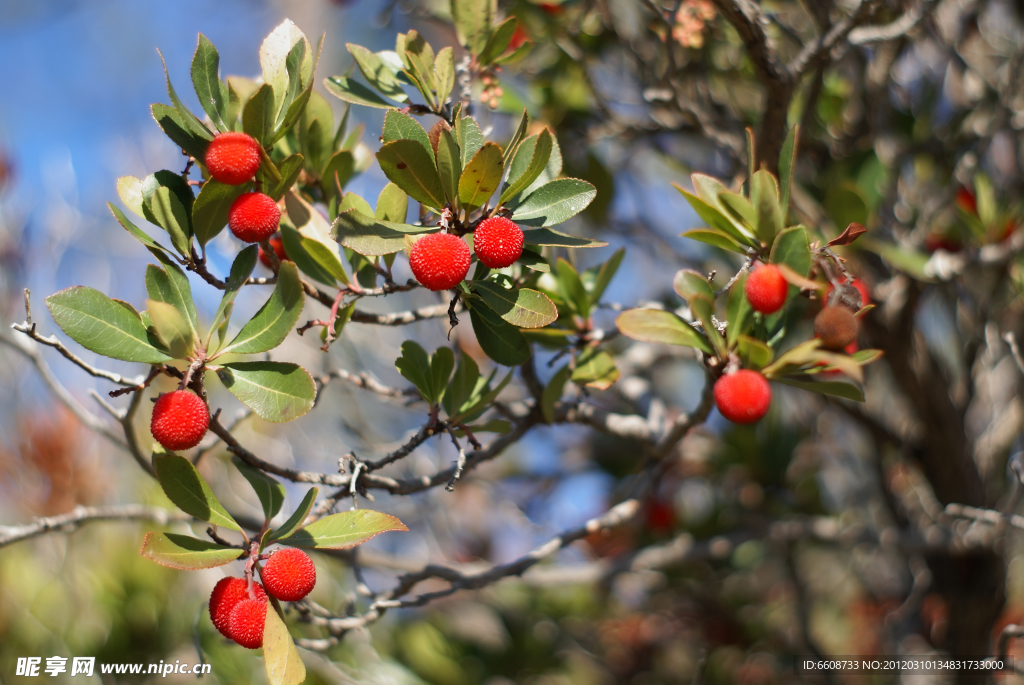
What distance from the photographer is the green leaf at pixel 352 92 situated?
1.08 m

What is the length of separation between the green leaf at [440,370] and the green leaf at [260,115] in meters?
0.44

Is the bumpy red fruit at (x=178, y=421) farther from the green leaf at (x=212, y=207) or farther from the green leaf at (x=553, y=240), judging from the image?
the green leaf at (x=553, y=240)

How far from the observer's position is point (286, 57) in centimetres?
97

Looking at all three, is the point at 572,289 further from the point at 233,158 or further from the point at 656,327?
the point at 233,158

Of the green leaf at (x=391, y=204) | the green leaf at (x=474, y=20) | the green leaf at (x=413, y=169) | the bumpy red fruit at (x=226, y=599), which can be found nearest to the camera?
the green leaf at (x=413, y=169)

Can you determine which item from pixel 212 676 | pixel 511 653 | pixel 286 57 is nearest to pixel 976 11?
pixel 286 57

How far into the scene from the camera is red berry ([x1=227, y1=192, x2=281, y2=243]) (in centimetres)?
93

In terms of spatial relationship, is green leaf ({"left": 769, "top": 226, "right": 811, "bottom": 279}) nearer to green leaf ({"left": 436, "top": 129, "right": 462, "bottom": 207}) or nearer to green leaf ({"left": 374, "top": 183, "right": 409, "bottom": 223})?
Result: green leaf ({"left": 436, "top": 129, "right": 462, "bottom": 207})

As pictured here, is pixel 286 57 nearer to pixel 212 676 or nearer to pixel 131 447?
pixel 131 447

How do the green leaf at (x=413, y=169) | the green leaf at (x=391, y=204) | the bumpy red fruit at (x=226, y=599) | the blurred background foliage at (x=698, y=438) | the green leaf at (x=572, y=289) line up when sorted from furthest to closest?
the blurred background foliage at (x=698, y=438) → the green leaf at (x=572, y=289) → the green leaf at (x=391, y=204) → the bumpy red fruit at (x=226, y=599) → the green leaf at (x=413, y=169)

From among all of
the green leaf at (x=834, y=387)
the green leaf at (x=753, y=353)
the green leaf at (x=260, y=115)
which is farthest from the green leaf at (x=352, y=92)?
the green leaf at (x=834, y=387)

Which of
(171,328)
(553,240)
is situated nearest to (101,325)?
(171,328)

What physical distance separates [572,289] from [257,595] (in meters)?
0.79

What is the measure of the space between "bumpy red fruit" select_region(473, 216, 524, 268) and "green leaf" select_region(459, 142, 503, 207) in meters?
0.05
